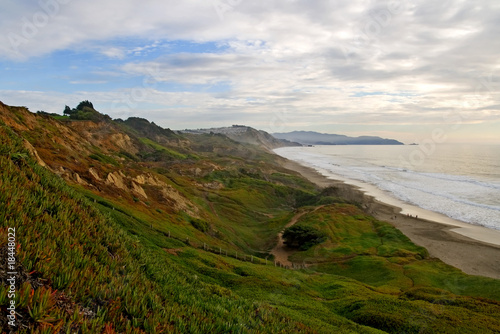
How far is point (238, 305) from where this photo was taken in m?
9.97

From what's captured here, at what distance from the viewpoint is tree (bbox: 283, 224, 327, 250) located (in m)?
46.9

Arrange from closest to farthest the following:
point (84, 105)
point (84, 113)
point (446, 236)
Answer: point (446, 236)
point (84, 113)
point (84, 105)

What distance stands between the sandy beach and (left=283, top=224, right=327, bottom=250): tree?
56.9 ft

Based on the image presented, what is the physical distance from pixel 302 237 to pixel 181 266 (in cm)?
2941

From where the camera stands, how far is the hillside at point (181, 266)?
529 centimetres

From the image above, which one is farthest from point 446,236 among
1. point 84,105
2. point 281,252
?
point 84,105

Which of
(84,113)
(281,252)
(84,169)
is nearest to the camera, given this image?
(84,169)

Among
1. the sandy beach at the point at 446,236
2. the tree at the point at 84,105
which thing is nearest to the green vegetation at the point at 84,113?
the tree at the point at 84,105

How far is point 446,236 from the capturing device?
5384 cm

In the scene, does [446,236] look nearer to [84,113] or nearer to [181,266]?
[181,266]

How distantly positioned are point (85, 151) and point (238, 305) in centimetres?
5285

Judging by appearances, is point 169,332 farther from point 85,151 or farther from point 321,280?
point 85,151

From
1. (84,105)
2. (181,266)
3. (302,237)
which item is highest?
(84,105)

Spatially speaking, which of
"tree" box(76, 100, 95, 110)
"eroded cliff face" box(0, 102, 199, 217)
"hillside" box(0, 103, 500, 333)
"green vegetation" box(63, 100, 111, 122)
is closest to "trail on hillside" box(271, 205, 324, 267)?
"hillside" box(0, 103, 500, 333)
